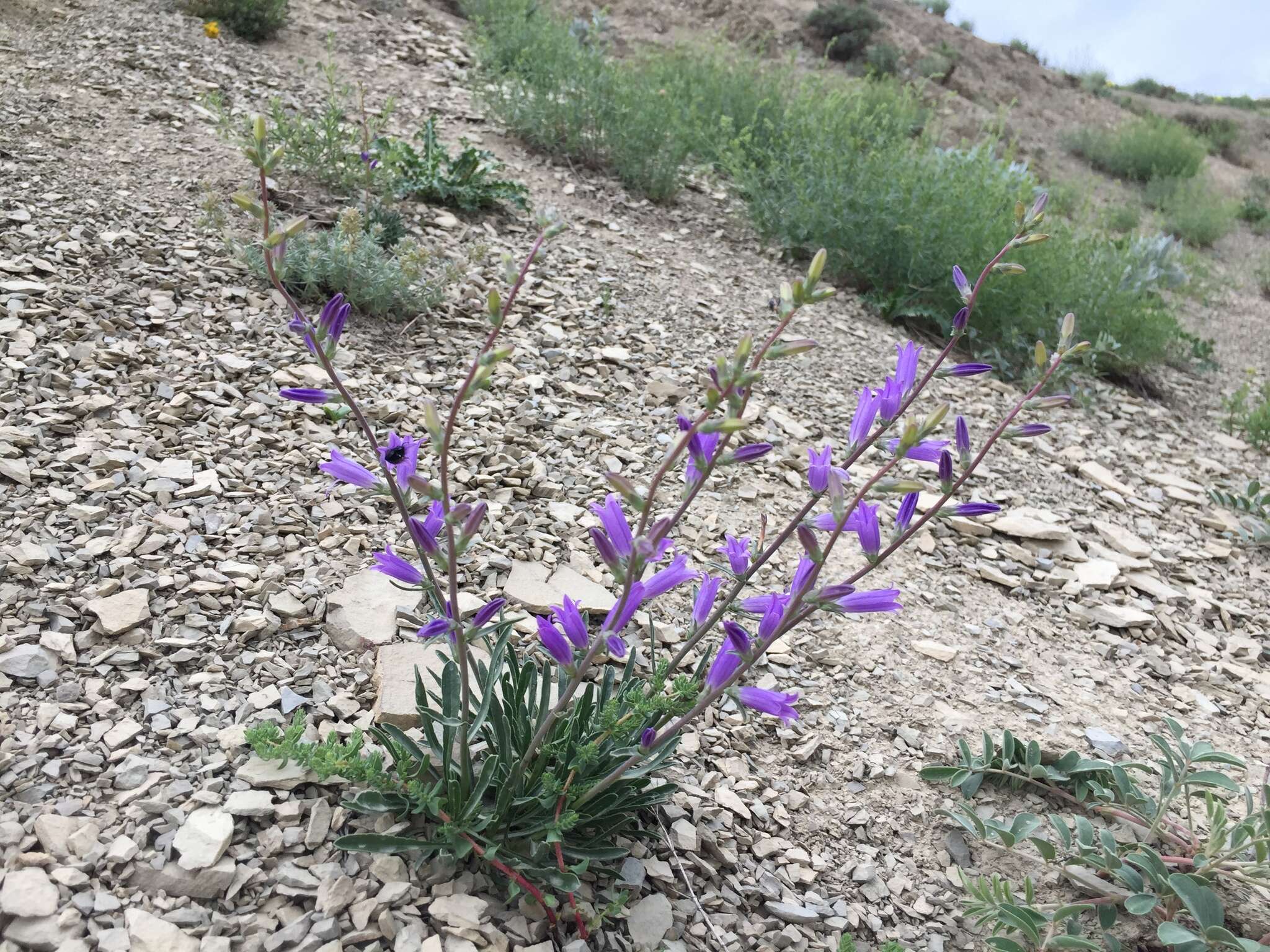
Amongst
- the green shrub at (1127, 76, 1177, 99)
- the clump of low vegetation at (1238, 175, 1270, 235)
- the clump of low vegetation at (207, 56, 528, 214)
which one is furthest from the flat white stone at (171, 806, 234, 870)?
the green shrub at (1127, 76, 1177, 99)

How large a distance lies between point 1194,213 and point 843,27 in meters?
4.63

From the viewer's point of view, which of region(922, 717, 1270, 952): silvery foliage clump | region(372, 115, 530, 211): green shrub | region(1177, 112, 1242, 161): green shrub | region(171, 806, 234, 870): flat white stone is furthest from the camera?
region(1177, 112, 1242, 161): green shrub

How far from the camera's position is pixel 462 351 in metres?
3.63

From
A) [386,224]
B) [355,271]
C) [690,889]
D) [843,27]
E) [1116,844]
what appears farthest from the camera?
[843,27]

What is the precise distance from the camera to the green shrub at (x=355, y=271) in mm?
3484

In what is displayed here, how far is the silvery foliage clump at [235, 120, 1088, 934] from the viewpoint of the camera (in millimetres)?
1381

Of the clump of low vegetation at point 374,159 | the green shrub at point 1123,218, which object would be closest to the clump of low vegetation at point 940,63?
the green shrub at point 1123,218

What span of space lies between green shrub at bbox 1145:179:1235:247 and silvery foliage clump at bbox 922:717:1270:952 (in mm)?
8670

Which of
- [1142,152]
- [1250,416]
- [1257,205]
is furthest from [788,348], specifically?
[1257,205]

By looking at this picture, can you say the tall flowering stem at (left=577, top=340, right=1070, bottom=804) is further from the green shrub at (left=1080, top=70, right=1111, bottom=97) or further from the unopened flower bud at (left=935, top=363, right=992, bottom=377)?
the green shrub at (left=1080, top=70, right=1111, bottom=97)

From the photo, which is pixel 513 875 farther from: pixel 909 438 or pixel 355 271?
pixel 355 271

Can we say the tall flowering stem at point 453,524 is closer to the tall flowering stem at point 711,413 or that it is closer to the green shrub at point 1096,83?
the tall flowering stem at point 711,413

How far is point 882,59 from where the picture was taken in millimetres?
10609

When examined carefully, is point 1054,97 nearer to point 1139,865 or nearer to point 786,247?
point 786,247
